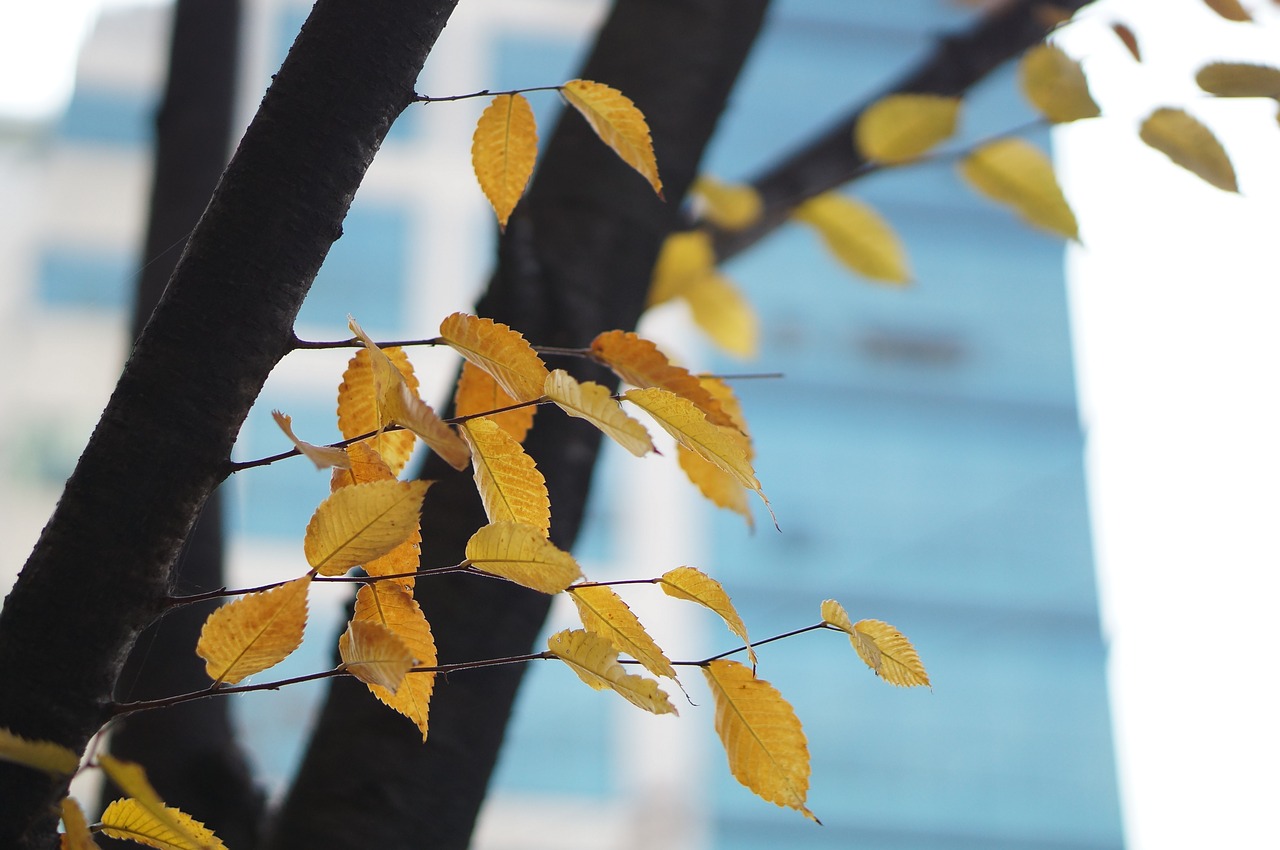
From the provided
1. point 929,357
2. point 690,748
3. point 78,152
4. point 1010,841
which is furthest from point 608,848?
point 78,152

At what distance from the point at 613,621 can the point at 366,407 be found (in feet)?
0.20

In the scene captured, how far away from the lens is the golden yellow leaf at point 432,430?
146 millimetres

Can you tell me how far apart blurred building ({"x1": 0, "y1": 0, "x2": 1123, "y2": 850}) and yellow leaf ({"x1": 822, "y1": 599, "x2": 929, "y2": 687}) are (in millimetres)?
5329

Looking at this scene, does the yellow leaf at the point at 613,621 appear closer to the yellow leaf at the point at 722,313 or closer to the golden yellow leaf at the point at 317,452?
the golden yellow leaf at the point at 317,452

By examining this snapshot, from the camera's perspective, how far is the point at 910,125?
1.22 ft

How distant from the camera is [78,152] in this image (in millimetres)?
6824

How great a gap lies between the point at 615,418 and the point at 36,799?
0.10 metres

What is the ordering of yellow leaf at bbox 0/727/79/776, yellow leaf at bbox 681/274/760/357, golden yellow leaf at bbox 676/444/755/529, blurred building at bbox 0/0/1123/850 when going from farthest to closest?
blurred building at bbox 0/0/1123/850, yellow leaf at bbox 681/274/760/357, golden yellow leaf at bbox 676/444/755/529, yellow leaf at bbox 0/727/79/776

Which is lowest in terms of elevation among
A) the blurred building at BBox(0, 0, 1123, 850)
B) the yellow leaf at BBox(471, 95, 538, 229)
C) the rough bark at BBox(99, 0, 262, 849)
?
the blurred building at BBox(0, 0, 1123, 850)

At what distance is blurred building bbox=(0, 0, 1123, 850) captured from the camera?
629 centimetres

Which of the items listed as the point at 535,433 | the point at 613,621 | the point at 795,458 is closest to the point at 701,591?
the point at 613,621

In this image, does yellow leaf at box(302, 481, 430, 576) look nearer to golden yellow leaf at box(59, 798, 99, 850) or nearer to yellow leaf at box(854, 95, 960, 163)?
golden yellow leaf at box(59, 798, 99, 850)

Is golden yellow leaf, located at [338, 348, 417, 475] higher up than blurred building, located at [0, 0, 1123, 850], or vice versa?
golden yellow leaf, located at [338, 348, 417, 475]

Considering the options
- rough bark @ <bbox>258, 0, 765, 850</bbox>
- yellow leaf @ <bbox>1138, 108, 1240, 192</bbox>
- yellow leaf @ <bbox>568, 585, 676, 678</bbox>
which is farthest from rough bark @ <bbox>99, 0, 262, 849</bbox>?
yellow leaf @ <bbox>1138, 108, 1240, 192</bbox>
